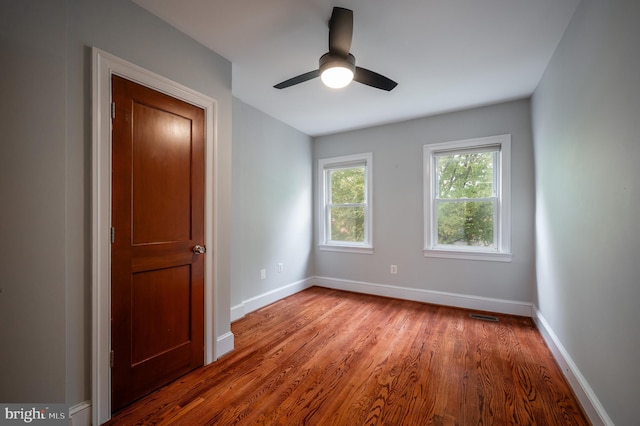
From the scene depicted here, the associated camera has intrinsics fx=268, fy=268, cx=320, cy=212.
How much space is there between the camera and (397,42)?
211 centimetres

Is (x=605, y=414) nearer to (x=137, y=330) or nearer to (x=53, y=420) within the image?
(x=137, y=330)

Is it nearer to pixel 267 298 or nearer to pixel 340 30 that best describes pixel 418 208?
pixel 267 298

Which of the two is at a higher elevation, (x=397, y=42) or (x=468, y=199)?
(x=397, y=42)

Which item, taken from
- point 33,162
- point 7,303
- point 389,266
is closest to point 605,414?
point 389,266

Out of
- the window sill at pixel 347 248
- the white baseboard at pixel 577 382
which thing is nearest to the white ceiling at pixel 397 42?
the window sill at pixel 347 248

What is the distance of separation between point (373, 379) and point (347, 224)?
2643mm

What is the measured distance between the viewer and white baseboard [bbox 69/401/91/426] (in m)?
1.44

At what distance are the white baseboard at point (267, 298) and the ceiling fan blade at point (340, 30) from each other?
2.74 meters

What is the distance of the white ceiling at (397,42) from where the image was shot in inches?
69.5

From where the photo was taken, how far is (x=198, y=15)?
1.84m

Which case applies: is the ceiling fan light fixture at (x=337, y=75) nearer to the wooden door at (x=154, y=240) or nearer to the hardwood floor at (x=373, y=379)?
the wooden door at (x=154, y=240)

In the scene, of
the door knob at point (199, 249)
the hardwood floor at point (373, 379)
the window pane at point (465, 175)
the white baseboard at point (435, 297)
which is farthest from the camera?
the window pane at point (465, 175)

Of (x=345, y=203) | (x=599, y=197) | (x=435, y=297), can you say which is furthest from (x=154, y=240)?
(x=435, y=297)

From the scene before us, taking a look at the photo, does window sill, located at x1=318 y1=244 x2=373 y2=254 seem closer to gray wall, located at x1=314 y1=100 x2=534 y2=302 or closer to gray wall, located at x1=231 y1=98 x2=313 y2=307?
gray wall, located at x1=314 y1=100 x2=534 y2=302
